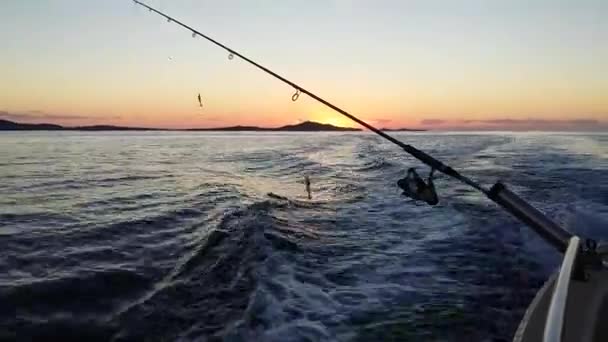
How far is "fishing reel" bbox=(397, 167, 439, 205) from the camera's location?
200 inches

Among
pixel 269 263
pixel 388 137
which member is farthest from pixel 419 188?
pixel 269 263

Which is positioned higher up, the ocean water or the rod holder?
the rod holder

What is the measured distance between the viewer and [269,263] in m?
7.99

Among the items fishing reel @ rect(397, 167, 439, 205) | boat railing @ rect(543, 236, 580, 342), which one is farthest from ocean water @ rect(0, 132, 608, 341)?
boat railing @ rect(543, 236, 580, 342)

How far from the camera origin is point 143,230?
10.3 metres

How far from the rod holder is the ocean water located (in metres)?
1.69

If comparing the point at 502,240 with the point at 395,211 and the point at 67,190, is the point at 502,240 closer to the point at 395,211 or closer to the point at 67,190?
the point at 395,211

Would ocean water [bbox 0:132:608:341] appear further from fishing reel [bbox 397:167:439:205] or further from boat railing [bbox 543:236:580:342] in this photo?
boat railing [bbox 543:236:580:342]

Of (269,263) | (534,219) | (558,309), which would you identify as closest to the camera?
(558,309)

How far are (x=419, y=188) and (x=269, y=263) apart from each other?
358cm

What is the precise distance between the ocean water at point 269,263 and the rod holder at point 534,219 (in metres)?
1.69

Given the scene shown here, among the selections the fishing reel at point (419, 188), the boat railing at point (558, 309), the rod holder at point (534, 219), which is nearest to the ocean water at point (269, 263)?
the fishing reel at point (419, 188)

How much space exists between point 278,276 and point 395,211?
6.11 meters

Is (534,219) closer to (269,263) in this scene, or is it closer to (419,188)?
(419,188)
